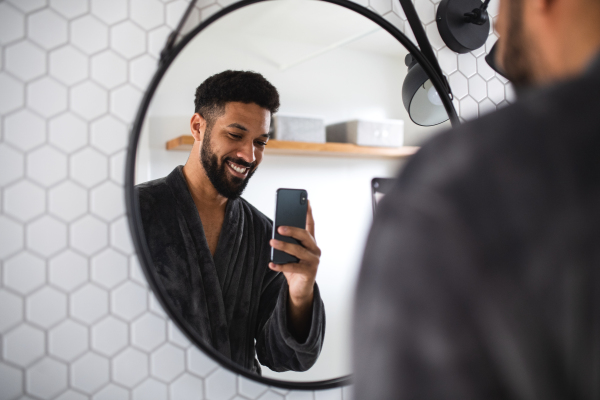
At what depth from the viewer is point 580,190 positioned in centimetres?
22

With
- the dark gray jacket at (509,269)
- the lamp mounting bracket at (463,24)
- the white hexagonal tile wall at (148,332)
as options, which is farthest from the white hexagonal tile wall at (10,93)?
the lamp mounting bracket at (463,24)

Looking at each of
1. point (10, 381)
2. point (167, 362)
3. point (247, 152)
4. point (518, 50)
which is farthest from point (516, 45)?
point (10, 381)

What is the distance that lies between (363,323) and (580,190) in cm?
14

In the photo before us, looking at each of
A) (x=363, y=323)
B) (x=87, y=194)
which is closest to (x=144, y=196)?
(x=87, y=194)

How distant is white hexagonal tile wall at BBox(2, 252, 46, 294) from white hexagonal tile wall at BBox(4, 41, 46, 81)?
0.74ft

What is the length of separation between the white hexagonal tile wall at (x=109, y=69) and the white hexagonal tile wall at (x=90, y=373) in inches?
14.1

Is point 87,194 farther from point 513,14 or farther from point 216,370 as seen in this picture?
point 513,14

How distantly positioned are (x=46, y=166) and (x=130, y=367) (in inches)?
11.2

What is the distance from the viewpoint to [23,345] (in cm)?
51

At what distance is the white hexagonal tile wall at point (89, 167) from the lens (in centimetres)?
54

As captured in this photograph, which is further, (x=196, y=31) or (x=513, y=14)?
(x=196, y=31)

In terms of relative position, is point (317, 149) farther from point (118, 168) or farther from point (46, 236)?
point (46, 236)

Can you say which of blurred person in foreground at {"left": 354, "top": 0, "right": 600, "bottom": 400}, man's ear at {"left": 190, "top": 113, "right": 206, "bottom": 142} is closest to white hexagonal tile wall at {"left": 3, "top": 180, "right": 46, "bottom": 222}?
man's ear at {"left": 190, "top": 113, "right": 206, "bottom": 142}

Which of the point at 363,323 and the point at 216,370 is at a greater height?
the point at 363,323
